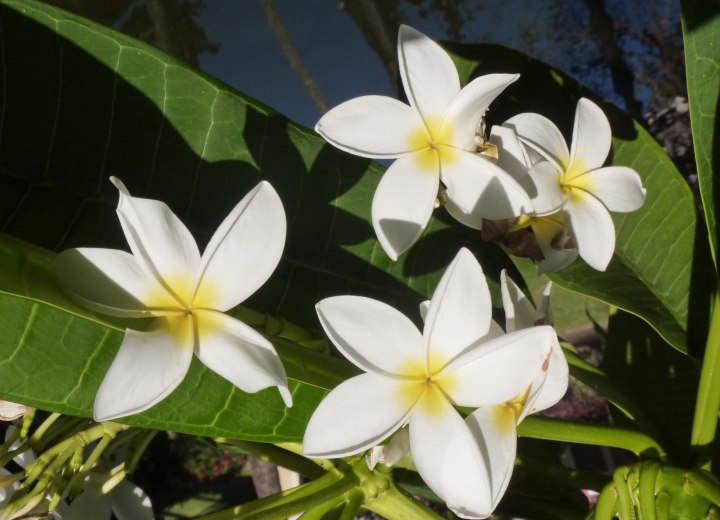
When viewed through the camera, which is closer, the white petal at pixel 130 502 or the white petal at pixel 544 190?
the white petal at pixel 544 190

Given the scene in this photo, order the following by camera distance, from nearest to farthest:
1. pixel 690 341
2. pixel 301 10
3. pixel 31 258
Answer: pixel 31 258 → pixel 690 341 → pixel 301 10

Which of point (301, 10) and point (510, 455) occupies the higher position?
point (301, 10)

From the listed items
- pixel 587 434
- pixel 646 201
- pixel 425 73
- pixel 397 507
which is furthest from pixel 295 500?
pixel 646 201

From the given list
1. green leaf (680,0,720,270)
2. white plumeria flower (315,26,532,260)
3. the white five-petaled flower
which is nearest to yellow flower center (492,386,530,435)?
the white five-petaled flower

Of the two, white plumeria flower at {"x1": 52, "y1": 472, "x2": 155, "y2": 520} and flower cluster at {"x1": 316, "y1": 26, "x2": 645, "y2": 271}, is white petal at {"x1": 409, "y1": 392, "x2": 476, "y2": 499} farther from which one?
white plumeria flower at {"x1": 52, "y1": 472, "x2": 155, "y2": 520}

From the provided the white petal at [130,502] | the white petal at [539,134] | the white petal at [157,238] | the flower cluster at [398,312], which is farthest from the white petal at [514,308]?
the white petal at [130,502]

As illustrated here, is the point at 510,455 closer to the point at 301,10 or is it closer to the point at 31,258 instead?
the point at 31,258

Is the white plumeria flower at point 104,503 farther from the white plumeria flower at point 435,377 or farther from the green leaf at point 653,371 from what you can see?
the green leaf at point 653,371

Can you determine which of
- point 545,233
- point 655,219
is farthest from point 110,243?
point 655,219
